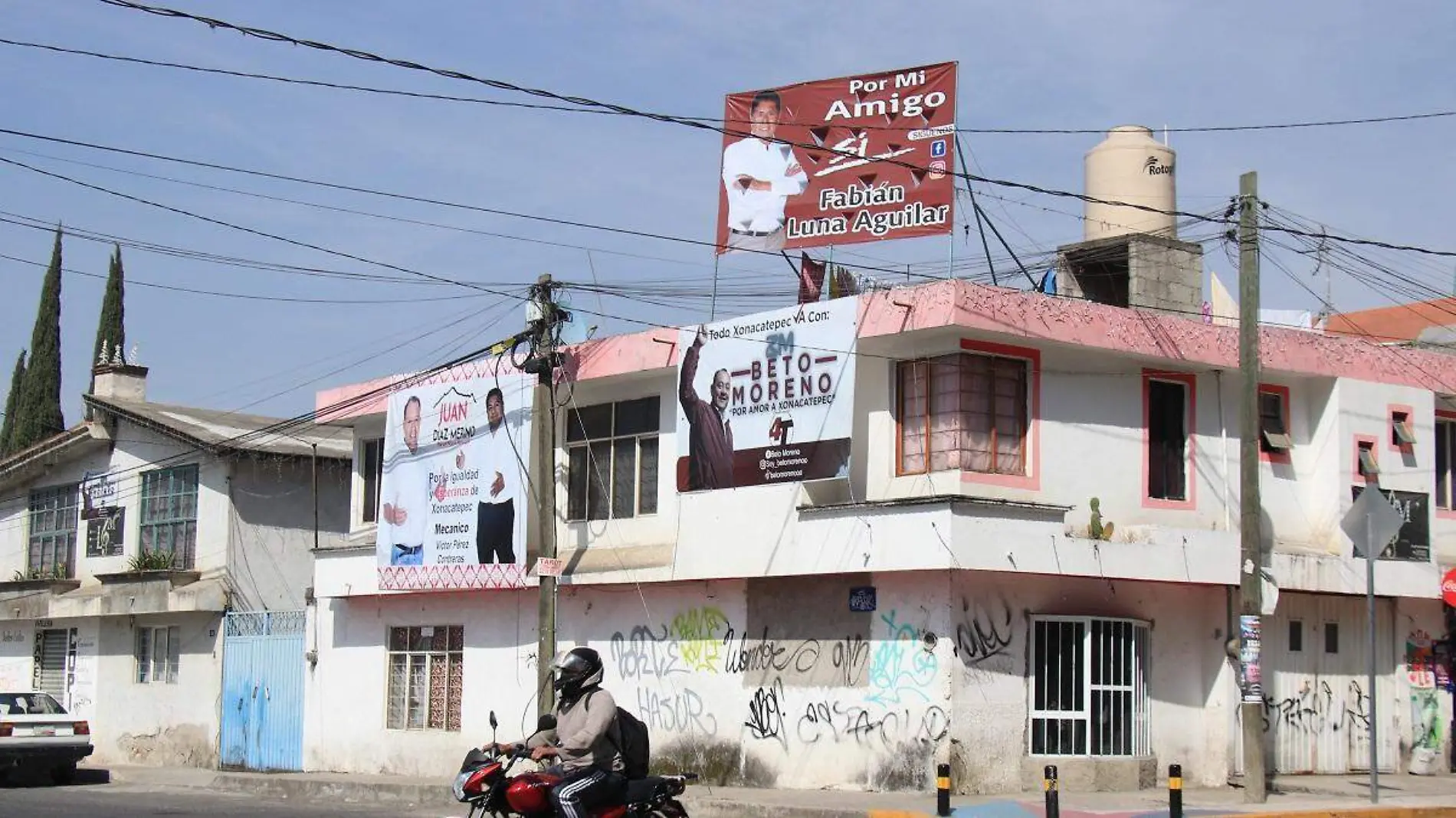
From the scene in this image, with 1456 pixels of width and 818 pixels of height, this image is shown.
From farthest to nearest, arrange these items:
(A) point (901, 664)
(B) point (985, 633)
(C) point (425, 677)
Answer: (C) point (425, 677)
(A) point (901, 664)
(B) point (985, 633)

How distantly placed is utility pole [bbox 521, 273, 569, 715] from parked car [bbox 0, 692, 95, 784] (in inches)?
319

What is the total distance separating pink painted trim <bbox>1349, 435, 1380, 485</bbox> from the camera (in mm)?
21916

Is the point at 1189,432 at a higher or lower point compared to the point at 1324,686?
higher

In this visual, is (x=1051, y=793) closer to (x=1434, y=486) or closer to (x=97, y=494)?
(x=1434, y=486)

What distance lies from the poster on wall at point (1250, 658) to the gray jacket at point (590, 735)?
9.21 metres

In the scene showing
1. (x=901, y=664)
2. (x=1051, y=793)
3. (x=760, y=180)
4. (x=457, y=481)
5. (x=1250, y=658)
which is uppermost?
(x=760, y=180)

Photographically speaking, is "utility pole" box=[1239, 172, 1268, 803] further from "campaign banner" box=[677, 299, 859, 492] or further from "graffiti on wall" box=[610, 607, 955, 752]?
"campaign banner" box=[677, 299, 859, 492]

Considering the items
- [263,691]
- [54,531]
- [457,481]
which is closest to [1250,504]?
[457,481]

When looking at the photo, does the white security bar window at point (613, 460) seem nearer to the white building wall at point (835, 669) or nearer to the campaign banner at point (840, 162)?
the white building wall at point (835, 669)

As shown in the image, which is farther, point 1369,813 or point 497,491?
point 497,491

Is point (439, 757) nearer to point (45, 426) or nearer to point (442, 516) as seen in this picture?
point (442, 516)

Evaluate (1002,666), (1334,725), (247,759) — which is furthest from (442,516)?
(1334,725)

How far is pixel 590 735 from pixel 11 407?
1730 inches

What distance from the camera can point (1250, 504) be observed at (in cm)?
1789
